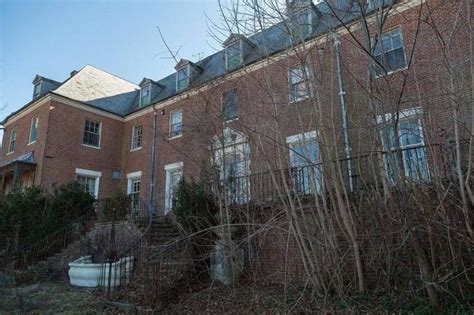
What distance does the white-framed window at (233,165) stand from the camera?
872 cm

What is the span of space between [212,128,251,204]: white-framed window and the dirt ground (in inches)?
151

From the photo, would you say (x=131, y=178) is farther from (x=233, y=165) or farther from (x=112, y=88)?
(x=233, y=165)

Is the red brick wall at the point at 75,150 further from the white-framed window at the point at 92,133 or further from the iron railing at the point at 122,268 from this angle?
the iron railing at the point at 122,268

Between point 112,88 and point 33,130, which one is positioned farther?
point 112,88

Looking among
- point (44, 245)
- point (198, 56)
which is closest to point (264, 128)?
point (198, 56)

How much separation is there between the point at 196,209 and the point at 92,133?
12.1 m

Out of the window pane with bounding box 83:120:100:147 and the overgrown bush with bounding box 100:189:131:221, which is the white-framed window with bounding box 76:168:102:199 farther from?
the overgrown bush with bounding box 100:189:131:221

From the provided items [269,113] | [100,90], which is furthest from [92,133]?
[269,113]

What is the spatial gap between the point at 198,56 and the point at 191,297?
17.7 feet

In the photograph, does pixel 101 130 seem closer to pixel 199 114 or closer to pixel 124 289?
pixel 199 114

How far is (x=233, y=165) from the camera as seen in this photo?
9.85 m

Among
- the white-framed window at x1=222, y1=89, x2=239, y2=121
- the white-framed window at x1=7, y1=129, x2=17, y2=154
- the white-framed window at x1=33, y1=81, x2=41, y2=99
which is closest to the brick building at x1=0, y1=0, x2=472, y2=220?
the white-framed window at x1=222, y1=89, x2=239, y2=121

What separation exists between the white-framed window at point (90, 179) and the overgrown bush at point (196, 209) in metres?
10.1

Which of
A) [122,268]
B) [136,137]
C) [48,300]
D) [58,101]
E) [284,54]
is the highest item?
[58,101]
